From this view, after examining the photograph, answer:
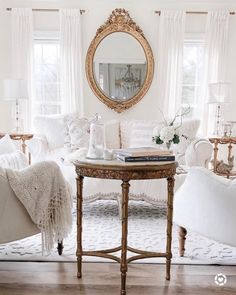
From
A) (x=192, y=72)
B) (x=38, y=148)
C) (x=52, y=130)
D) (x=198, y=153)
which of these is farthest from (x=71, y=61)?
(x=198, y=153)

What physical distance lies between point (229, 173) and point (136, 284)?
298 cm

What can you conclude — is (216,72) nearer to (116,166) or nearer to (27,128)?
(27,128)

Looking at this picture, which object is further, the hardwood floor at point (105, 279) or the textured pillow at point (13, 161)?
the textured pillow at point (13, 161)

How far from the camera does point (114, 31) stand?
5188mm

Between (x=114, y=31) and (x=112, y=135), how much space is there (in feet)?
5.63

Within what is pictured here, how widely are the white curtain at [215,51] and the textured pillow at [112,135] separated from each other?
160 cm

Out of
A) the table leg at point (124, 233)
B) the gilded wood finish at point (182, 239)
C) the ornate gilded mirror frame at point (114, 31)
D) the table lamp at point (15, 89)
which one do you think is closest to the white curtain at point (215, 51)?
the ornate gilded mirror frame at point (114, 31)

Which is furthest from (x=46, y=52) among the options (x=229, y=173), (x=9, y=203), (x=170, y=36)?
(x=9, y=203)

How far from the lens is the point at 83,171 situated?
2137 millimetres

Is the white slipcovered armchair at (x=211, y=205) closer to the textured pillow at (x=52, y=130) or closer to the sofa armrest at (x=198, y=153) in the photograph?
the sofa armrest at (x=198, y=153)

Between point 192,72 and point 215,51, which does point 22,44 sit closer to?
point 192,72

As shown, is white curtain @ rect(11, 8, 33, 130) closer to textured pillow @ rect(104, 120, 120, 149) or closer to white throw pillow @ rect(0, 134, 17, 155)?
textured pillow @ rect(104, 120, 120, 149)

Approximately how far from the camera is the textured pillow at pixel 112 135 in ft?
14.7

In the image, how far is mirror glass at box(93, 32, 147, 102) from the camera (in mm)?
5227
